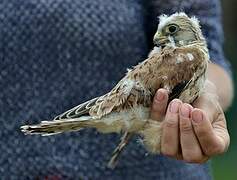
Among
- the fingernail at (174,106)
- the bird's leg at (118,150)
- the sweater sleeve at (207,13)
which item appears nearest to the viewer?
the fingernail at (174,106)

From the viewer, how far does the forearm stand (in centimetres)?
314

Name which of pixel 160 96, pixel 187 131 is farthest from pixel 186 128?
pixel 160 96

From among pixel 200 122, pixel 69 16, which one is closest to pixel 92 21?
pixel 69 16

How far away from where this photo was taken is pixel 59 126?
106 inches

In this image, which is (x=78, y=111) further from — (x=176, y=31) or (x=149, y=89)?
(x=176, y=31)

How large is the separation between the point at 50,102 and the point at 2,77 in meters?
0.17

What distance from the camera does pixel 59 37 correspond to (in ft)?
9.77

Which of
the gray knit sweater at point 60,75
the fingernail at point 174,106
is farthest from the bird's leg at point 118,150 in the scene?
the fingernail at point 174,106

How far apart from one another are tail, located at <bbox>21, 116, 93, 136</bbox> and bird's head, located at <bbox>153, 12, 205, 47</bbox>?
30 cm

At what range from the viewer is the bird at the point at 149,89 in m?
2.70

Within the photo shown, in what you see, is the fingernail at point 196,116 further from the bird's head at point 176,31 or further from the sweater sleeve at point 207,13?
the sweater sleeve at point 207,13

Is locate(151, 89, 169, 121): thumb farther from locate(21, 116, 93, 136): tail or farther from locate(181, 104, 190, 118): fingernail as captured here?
locate(21, 116, 93, 136): tail

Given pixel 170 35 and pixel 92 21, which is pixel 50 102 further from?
pixel 170 35

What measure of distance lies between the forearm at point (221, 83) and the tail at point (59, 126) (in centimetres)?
56
